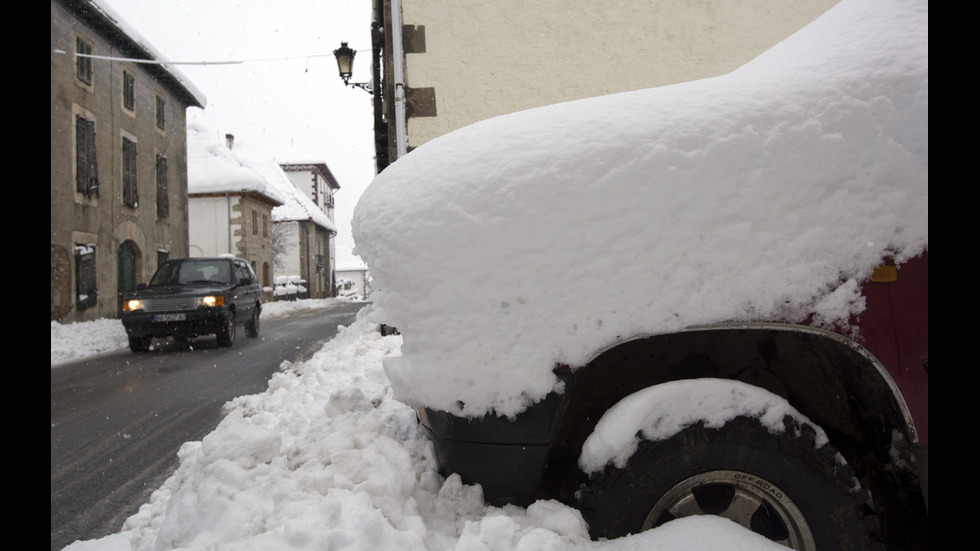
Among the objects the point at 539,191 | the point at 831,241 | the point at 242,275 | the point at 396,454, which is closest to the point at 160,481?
the point at 396,454

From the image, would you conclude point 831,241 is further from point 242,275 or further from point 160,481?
point 242,275

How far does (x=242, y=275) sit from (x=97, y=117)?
856cm

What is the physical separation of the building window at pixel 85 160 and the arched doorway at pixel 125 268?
2.27 m

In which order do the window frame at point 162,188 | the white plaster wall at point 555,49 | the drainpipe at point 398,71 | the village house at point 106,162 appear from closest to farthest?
the white plaster wall at point 555,49
the drainpipe at point 398,71
the village house at point 106,162
the window frame at point 162,188

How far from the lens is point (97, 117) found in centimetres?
1542

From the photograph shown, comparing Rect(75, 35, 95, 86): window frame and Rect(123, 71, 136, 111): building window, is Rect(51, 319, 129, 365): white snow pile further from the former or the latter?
Rect(123, 71, 136, 111): building window

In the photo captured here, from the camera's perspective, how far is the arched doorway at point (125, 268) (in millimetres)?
16391

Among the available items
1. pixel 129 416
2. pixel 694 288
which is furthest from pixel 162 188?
pixel 694 288

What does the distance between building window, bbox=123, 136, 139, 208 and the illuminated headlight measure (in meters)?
9.92

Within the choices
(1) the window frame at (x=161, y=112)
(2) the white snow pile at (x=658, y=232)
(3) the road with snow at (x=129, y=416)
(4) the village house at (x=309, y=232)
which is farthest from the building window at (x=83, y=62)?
(4) the village house at (x=309, y=232)

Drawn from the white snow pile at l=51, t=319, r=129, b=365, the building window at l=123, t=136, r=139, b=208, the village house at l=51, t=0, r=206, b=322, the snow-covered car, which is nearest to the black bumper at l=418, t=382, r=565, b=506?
the snow-covered car

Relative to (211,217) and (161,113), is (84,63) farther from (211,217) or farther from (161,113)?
(211,217)

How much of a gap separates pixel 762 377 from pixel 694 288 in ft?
1.47

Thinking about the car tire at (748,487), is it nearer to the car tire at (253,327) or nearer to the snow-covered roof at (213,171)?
the car tire at (253,327)
